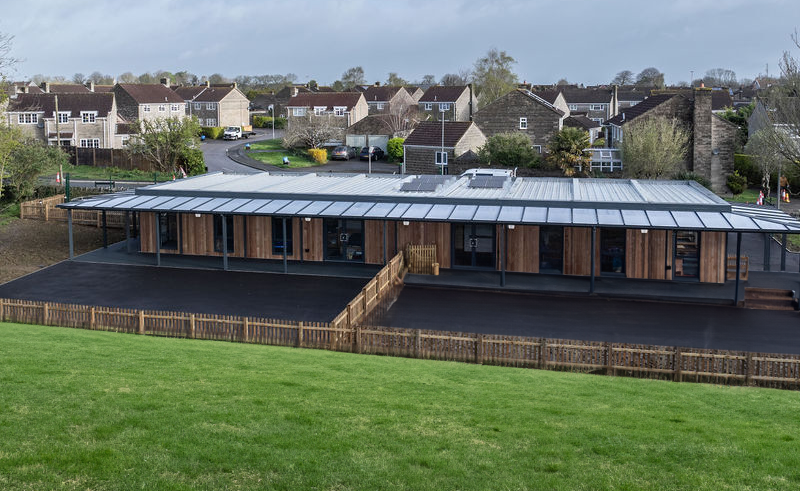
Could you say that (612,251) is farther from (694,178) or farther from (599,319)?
(694,178)

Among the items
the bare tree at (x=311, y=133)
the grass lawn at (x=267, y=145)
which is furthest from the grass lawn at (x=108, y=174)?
the grass lawn at (x=267, y=145)

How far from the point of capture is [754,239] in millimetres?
37562

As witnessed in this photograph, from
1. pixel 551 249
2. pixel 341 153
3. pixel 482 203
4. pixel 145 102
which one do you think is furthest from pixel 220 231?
pixel 145 102

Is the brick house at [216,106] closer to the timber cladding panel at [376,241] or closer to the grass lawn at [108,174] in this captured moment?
the grass lawn at [108,174]

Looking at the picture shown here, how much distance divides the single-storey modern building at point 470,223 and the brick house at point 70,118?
44.5 m

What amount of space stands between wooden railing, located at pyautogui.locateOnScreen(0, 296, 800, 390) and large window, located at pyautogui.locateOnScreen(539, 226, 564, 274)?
442 inches

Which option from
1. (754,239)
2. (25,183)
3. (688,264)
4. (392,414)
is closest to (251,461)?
(392,414)

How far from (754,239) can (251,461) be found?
108ft

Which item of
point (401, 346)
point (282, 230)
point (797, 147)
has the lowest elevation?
point (401, 346)

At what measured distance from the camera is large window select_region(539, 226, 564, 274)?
98.6 ft

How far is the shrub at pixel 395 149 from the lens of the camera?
70.6m

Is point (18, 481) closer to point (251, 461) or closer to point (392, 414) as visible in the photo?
point (251, 461)

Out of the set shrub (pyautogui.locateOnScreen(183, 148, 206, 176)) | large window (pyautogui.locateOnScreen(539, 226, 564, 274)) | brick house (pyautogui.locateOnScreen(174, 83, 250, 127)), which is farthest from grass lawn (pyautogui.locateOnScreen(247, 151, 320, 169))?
large window (pyautogui.locateOnScreen(539, 226, 564, 274))

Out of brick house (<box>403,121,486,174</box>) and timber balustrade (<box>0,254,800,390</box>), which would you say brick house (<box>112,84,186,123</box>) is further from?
timber balustrade (<box>0,254,800,390</box>)
